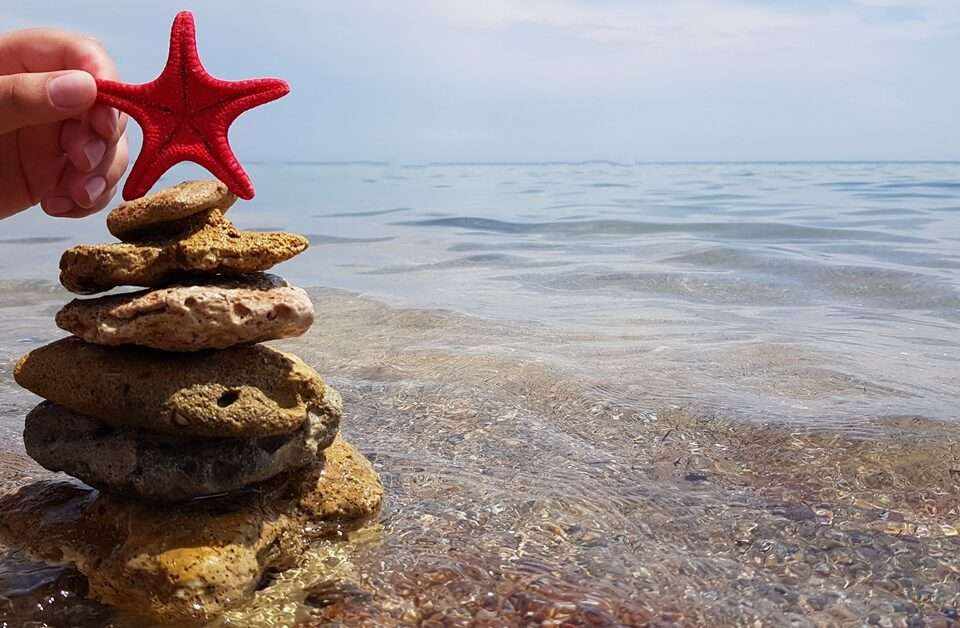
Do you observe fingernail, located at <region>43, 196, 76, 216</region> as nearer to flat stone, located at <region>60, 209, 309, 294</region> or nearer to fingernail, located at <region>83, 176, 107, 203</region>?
fingernail, located at <region>83, 176, 107, 203</region>

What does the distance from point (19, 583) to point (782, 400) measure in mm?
4392

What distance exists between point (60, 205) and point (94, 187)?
0.19 m

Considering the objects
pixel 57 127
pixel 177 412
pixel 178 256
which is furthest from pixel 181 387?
pixel 57 127

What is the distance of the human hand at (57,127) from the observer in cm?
277

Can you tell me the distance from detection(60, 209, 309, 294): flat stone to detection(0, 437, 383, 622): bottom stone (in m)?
0.87

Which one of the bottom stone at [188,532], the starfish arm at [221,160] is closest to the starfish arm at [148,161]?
the starfish arm at [221,160]

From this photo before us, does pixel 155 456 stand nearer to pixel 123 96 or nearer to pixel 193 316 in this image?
pixel 193 316

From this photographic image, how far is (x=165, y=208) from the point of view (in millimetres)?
3158

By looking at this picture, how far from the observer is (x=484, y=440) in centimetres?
486

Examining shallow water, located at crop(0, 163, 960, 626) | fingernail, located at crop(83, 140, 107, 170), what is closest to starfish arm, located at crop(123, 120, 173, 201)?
fingernail, located at crop(83, 140, 107, 170)

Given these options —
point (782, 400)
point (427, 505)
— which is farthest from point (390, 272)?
point (427, 505)

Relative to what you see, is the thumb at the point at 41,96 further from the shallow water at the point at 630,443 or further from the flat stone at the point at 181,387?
the shallow water at the point at 630,443

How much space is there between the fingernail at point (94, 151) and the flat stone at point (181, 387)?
0.71 meters

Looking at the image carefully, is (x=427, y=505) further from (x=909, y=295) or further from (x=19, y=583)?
(x=909, y=295)
